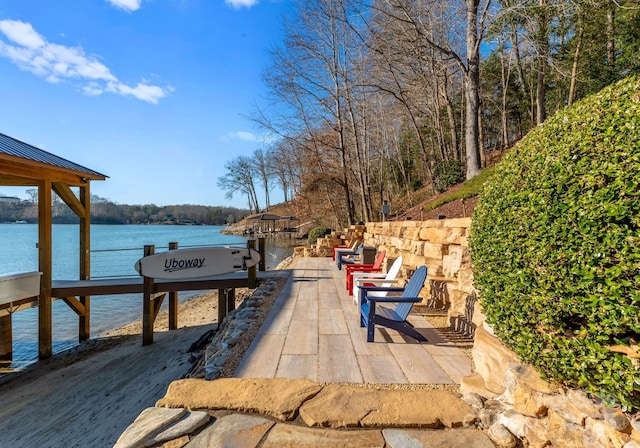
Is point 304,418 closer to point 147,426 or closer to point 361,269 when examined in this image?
point 147,426

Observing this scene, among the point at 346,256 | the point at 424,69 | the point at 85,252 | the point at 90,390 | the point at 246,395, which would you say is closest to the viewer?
the point at 246,395

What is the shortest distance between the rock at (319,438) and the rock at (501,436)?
584 millimetres

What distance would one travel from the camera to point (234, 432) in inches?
72.6

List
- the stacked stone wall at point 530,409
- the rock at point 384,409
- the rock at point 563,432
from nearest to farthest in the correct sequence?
the stacked stone wall at point 530,409 < the rock at point 563,432 < the rock at point 384,409

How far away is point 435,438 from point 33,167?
24.1ft

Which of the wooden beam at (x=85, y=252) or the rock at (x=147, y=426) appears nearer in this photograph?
the rock at (x=147, y=426)

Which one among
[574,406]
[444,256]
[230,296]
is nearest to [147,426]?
[574,406]

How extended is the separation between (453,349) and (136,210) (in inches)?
2377

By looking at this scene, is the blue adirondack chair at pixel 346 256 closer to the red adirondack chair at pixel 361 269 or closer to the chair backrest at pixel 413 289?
the red adirondack chair at pixel 361 269

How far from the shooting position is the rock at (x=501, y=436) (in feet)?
5.59

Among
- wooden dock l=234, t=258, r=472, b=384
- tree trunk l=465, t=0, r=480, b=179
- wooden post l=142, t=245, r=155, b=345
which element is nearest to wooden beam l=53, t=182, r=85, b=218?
wooden post l=142, t=245, r=155, b=345

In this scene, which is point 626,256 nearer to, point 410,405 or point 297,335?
point 410,405

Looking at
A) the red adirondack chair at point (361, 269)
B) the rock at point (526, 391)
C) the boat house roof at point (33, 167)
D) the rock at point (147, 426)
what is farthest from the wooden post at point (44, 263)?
the rock at point (526, 391)

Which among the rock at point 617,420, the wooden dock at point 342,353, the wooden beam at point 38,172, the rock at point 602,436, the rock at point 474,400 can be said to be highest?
the wooden beam at point 38,172
